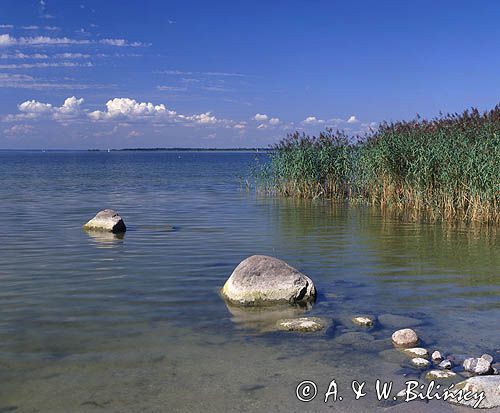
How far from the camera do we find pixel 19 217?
21.9 m

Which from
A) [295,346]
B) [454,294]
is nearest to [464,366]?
[295,346]

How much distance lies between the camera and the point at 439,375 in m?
6.49

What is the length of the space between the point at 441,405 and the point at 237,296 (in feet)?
14.5

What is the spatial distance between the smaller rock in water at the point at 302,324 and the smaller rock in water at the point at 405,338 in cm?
115

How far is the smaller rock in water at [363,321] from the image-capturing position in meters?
8.52

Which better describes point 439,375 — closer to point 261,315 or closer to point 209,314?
point 261,315

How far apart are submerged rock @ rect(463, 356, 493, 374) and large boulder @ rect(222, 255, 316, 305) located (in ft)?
11.3

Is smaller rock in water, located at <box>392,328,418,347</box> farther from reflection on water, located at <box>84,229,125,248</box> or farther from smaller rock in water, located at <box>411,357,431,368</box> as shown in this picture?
reflection on water, located at <box>84,229,125,248</box>

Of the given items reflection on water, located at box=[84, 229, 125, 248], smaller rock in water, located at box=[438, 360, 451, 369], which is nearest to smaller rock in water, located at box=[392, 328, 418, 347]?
smaller rock in water, located at box=[438, 360, 451, 369]

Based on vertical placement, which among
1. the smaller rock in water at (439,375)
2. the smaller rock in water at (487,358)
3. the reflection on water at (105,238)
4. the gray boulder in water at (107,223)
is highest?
the gray boulder in water at (107,223)

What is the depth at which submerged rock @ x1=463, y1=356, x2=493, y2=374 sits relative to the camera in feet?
21.4

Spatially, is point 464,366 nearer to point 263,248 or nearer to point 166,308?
point 166,308

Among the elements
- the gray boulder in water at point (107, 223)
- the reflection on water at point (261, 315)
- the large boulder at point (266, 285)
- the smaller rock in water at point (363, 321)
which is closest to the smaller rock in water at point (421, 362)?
the smaller rock in water at point (363, 321)

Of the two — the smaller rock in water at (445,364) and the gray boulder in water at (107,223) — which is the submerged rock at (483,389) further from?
the gray boulder in water at (107,223)
